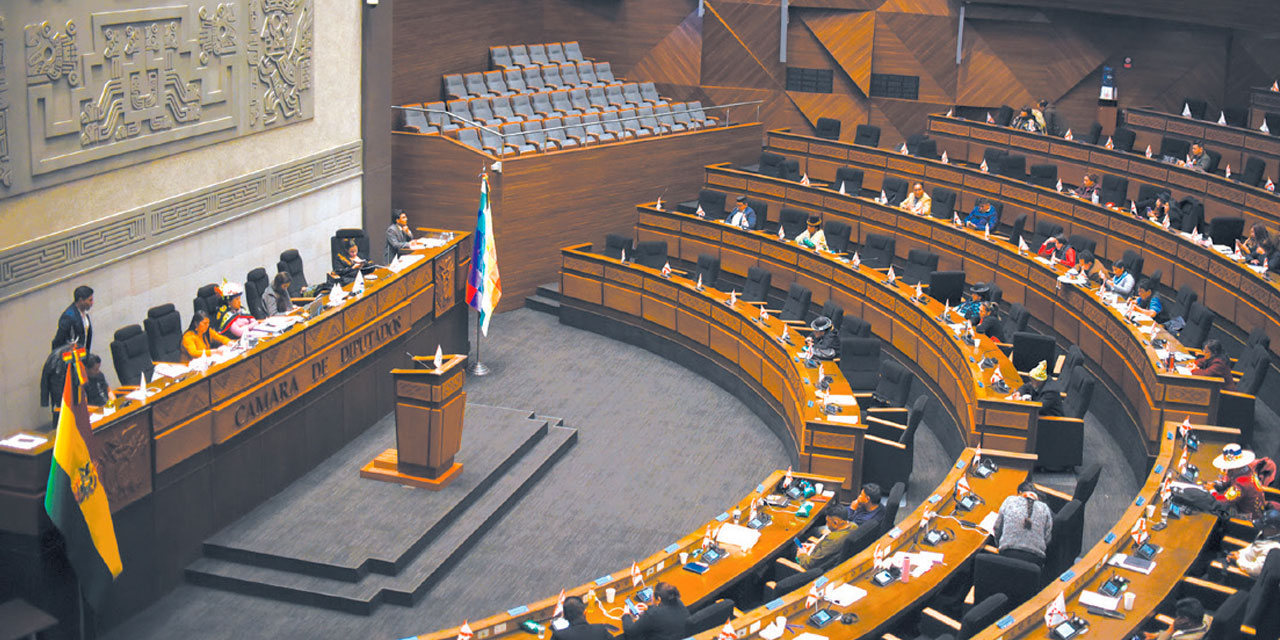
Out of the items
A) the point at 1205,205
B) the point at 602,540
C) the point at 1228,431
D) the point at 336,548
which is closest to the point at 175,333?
the point at 336,548

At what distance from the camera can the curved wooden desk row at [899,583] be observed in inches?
265

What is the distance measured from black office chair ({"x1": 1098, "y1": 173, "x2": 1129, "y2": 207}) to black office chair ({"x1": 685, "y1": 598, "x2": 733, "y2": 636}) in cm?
925

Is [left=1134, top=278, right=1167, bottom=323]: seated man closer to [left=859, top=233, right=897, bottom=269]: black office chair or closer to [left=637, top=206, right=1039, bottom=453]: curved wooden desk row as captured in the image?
[left=637, top=206, right=1039, bottom=453]: curved wooden desk row

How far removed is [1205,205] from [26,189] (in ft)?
37.1

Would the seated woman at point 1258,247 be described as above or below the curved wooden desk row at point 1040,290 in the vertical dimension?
above

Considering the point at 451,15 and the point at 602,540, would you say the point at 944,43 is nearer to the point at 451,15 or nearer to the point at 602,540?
the point at 451,15

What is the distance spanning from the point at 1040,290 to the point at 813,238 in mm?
2488

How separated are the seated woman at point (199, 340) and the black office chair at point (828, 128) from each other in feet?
33.4

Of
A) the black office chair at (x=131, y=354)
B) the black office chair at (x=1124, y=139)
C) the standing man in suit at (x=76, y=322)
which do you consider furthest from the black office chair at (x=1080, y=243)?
the standing man in suit at (x=76, y=322)

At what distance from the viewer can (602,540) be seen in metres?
9.20

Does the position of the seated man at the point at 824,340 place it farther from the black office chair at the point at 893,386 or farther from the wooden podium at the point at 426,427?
the wooden podium at the point at 426,427

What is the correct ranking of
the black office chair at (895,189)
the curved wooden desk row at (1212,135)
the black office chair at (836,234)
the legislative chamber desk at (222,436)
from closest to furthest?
the legislative chamber desk at (222,436) < the black office chair at (836,234) < the curved wooden desk row at (1212,135) < the black office chair at (895,189)

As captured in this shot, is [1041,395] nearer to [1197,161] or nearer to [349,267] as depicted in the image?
[349,267]

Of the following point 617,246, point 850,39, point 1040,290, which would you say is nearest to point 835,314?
point 1040,290
